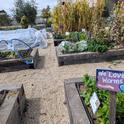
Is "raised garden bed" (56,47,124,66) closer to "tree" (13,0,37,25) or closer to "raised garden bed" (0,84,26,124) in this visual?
"raised garden bed" (0,84,26,124)

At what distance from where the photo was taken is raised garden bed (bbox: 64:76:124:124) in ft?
8.78

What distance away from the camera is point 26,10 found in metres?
24.0

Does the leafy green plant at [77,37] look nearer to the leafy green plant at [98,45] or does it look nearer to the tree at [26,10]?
the leafy green plant at [98,45]

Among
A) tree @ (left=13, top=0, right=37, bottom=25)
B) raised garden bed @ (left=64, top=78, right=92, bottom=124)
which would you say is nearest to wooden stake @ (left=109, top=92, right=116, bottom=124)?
raised garden bed @ (left=64, top=78, right=92, bottom=124)

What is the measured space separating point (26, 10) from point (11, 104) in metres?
21.3

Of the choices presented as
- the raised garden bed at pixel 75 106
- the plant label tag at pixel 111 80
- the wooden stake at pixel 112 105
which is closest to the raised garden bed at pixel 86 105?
the raised garden bed at pixel 75 106

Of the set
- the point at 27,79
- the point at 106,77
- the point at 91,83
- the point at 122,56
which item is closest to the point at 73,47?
the point at 122,56

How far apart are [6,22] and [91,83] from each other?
2442 cm

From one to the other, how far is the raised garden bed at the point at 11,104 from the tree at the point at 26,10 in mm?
19942

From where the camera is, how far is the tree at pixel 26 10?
23.9m

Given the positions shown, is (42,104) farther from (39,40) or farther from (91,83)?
(39,40)

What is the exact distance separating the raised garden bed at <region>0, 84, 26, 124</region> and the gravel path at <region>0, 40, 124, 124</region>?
9.8 inches

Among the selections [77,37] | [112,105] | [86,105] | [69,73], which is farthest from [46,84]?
[77,37]

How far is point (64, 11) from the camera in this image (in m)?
9.75
